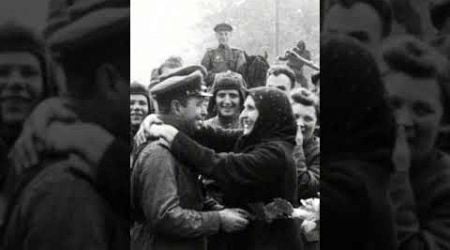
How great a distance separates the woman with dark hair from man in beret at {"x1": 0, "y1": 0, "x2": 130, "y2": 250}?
5.51 feet

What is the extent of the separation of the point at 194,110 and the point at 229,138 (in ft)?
1.23

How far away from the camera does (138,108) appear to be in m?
6.05

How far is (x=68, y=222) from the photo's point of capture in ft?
19.7

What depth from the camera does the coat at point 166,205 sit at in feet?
19.5

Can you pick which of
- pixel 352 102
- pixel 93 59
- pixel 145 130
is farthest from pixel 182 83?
pixel 352 102

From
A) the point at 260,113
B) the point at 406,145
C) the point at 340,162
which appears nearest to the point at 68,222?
the point at 260,113

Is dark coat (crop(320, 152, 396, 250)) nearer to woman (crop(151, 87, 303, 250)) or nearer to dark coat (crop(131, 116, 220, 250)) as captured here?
woman (crop(151, 87, 303, 250))

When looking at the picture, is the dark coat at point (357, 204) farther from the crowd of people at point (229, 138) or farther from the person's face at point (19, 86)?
the person's face at point (19, 86)

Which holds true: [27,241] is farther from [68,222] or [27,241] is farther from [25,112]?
[25,112]

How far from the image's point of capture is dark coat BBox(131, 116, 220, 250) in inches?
234

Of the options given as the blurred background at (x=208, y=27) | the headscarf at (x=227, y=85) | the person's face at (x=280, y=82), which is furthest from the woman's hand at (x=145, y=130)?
the person's face at (x=280, y=82)

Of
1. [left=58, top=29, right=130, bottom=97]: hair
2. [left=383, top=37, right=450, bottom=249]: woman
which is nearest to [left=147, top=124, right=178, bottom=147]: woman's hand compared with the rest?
[left=58, top=29, right=130, bottom=97]: hair

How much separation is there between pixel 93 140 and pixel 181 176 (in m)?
0.79

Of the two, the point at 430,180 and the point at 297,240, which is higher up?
the point at 430,180
